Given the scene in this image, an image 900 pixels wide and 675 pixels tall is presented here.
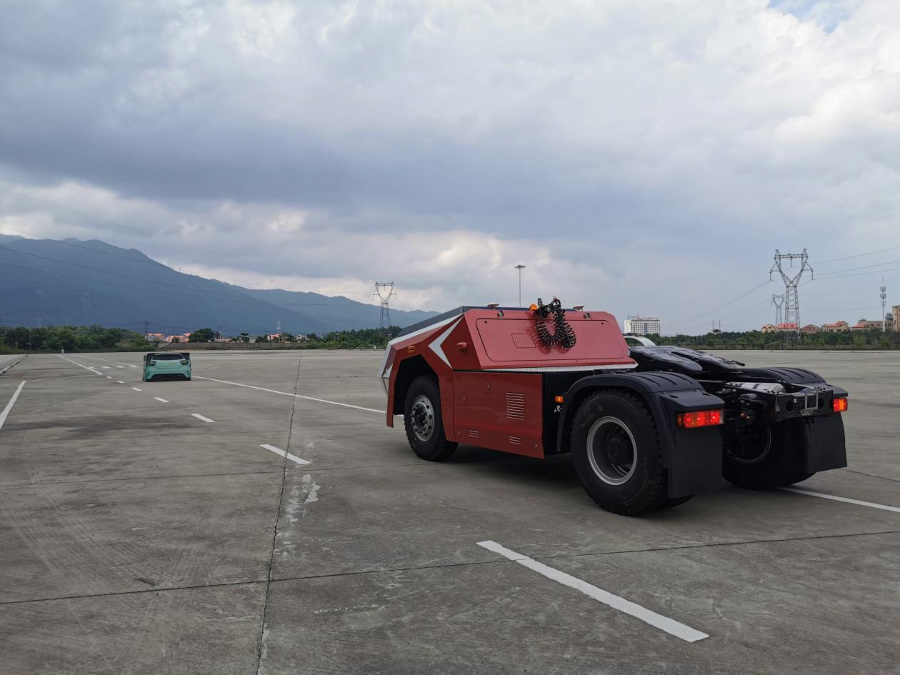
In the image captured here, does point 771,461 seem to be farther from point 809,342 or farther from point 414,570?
point 809,342

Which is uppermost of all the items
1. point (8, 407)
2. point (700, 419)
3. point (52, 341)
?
point (52, 341)

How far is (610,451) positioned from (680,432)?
76cm

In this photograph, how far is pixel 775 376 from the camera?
638cm

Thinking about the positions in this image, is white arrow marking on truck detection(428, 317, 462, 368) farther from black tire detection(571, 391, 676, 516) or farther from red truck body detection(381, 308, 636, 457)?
black tire detection(571, 391, 676, 516)

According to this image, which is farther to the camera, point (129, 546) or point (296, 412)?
point (296, 412)

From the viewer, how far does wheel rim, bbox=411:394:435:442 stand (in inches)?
328

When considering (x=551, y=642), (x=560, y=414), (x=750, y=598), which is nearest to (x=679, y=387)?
(x=560, y=414)

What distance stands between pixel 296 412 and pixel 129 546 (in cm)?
961

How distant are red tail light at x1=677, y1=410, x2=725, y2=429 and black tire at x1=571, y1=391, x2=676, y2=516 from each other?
0.22 m

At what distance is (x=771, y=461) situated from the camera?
21.8 ft

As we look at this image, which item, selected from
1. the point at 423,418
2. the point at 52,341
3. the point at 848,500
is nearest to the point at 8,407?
the point at 423,418

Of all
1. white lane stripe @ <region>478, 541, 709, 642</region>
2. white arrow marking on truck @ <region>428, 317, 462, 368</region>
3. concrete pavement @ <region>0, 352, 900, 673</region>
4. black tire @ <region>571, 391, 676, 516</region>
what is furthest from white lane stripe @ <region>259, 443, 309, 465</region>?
white lane stripe @ <region>478, 541, 709, 642</region>

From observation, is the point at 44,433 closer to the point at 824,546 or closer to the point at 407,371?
the point at 407,371

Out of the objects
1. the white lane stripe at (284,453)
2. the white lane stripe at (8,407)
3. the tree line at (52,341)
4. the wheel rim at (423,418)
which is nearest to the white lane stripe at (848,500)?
the wheel rim at (423,418)
